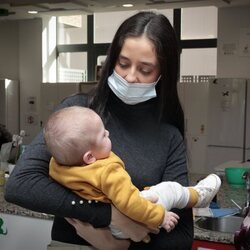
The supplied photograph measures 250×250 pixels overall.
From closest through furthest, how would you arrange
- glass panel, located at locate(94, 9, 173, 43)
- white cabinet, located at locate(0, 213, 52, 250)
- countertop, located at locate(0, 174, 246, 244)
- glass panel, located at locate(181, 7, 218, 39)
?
1. countertop, located at locate(0, 174, 246, 244)
2. white cabinet, located at locate(0, 213, 52, 250)
3. glass panel, located at locate(181, 7, 218, 39)
4. glass panel, located at locate(94, 9, 173, 43)

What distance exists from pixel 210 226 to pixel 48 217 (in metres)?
0.94

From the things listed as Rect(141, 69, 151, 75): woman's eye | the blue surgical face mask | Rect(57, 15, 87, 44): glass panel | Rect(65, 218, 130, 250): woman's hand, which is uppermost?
Rect(57, 15, 87, 44): glass panel

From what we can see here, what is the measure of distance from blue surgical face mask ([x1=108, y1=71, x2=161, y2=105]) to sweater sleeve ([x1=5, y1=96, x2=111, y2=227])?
1.07 feet

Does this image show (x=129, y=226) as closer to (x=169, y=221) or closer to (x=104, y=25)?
(x=169, y=221)

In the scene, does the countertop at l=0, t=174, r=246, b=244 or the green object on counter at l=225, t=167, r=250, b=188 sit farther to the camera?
the green object on counter at l=225, t=167, r=250, b=188

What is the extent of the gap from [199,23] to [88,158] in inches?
246

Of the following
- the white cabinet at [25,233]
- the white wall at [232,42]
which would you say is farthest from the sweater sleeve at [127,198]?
the white wall at [232,42]

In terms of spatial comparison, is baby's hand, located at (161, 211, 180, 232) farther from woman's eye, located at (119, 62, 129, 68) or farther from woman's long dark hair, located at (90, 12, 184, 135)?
A: woman's eye, located at (119, 62, 129, 68)

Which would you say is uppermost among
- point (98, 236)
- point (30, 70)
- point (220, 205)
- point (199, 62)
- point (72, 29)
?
point (72, 29)

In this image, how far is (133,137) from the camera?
1316mm

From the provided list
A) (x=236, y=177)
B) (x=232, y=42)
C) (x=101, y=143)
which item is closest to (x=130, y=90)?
(x=101, y=143)

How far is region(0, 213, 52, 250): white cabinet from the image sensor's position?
2615 mm

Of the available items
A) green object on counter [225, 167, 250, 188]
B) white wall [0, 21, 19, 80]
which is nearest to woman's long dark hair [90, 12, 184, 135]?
green object on counter [225, 167, 250, 188]

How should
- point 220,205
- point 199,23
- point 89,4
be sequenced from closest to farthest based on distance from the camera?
point 220,205
point 89,4
point 199,23
